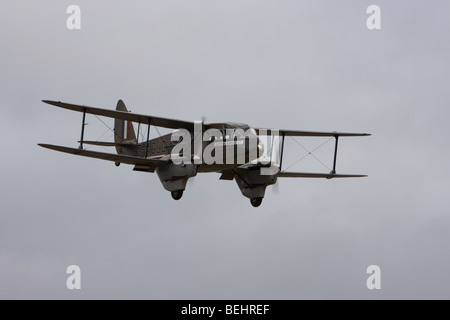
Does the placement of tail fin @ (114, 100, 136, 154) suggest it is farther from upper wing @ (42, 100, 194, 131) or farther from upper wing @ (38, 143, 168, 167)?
upper wing @ (42, 100, 194, 131)

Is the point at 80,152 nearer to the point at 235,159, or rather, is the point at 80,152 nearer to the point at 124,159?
the point at 124,159

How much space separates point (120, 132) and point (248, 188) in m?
8.54

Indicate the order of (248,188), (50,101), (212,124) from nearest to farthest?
(50,101), (212,124), (248,188)

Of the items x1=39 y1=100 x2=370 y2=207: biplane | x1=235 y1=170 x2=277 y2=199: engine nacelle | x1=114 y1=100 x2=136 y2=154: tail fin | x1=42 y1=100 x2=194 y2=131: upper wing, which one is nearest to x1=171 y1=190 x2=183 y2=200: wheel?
x1=39 y1=100 x2=370 y2=207: biplane

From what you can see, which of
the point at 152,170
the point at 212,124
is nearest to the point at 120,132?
the point at 152,170

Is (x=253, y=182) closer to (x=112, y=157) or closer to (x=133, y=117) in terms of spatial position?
(x=133, y=117)

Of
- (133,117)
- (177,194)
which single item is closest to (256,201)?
(177,194)

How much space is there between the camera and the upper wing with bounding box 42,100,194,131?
124 feet

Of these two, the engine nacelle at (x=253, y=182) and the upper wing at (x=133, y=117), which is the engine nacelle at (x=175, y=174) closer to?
the upper wing at (x=133, y=117)

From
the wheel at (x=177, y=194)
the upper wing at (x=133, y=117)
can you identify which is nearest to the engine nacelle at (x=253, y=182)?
the wheel at (x=177, y=194)

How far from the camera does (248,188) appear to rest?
42.8 m

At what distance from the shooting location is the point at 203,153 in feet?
128

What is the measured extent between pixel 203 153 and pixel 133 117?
11.9 feet

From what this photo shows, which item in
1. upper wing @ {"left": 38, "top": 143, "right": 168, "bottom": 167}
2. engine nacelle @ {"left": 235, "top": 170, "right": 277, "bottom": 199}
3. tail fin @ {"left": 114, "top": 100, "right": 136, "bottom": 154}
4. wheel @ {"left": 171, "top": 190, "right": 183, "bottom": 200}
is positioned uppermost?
tail fin @ {"left": 114, "top": 100, "right": 136, "bottom": 154}
